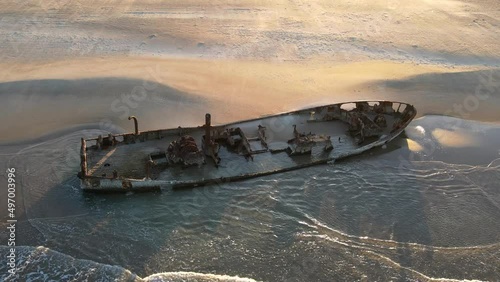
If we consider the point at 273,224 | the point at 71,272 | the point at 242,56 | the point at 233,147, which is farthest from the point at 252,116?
the point at 71,272

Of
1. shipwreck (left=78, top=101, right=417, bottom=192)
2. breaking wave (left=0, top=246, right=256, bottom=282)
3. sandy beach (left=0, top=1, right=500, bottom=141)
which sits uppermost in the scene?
sandy beach (left=0, top=1, right=500, bottom=141)

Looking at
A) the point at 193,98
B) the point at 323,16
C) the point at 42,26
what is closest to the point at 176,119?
the point at 193,98

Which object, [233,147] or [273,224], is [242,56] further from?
[273,224]

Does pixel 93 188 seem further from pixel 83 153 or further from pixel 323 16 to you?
pixel 323 16

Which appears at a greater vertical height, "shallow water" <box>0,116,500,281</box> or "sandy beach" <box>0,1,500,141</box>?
"sandy beach" <box>0,1,500,141</box>

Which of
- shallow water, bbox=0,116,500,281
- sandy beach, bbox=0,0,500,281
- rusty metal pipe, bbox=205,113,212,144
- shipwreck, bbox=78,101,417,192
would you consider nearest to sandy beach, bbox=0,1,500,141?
sandy beach, bbox=0,0,500,281

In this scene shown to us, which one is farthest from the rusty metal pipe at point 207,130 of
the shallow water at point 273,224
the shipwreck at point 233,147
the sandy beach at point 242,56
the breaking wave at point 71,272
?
the breaking wave at point 71,272

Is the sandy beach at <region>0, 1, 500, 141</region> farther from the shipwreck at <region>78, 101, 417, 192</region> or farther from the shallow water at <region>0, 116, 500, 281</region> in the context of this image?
the shallow water at <region>0, 116, 500, 281</region>
